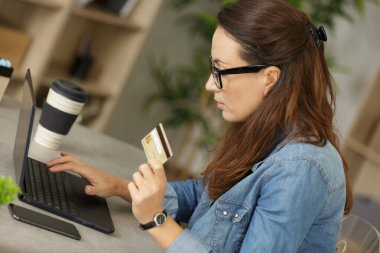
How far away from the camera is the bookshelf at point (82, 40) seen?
3549 millimetres

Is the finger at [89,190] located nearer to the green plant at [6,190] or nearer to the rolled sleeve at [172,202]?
the rolled sleeve at [172,202]

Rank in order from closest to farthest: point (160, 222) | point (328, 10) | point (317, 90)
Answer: point (160, 222)
point (317, 90)
point (328, 10)

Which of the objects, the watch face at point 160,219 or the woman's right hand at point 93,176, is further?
the woman's right hand at point 93,176

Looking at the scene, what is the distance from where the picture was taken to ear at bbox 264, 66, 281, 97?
1709 millimetres

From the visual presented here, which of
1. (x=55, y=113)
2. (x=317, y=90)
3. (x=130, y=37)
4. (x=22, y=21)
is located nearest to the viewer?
(x=317, y=90)

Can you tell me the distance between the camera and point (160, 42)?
4895 mm

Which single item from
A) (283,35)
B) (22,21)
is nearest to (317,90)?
(283,35)

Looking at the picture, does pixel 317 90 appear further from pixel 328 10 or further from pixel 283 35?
pixel 328 10

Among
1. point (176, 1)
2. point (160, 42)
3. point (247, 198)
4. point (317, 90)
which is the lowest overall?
point (160, 42)

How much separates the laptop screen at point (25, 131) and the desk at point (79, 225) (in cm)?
5

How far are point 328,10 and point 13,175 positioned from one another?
310 cm

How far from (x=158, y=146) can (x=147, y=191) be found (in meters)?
0.14

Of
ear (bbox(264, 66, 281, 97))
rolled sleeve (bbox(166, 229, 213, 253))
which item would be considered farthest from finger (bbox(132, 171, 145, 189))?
ear (bbox(264, 66, 281, 97))

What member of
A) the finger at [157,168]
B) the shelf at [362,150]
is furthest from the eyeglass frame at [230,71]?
the shelf at [362,150]
